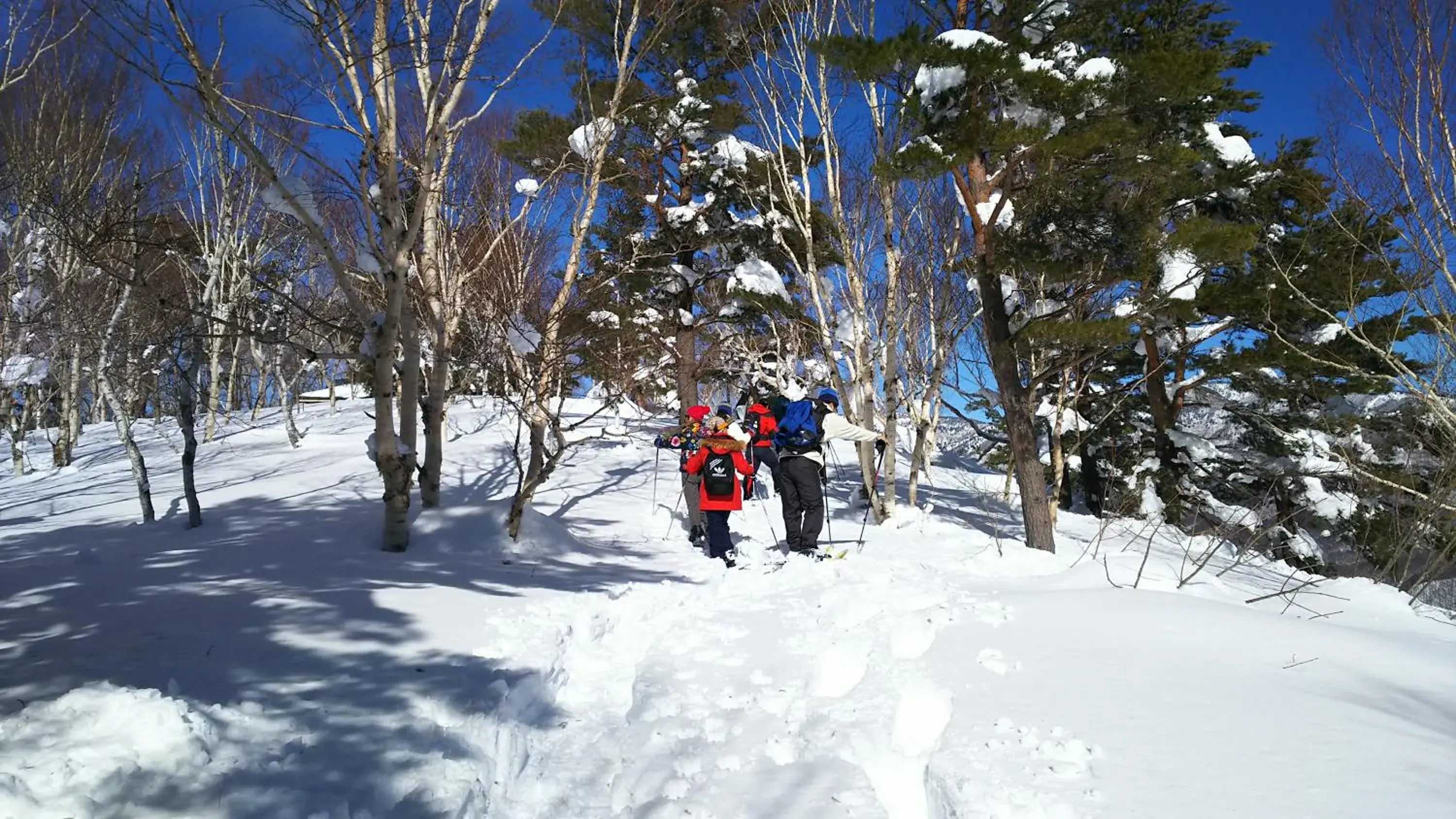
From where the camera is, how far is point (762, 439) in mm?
6949

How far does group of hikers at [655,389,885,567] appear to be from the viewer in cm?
654

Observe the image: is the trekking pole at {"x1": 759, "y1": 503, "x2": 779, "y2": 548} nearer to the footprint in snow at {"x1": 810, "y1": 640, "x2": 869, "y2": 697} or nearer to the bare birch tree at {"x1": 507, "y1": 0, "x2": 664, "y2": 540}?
the bare birch tree at {"x1": 507, "y1": 0, "x2": 664, "y2": 540}

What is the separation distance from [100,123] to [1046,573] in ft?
47.3

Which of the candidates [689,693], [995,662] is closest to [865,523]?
[995,662]

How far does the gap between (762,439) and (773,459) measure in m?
0.28

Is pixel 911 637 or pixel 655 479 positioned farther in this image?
pixel 655 479

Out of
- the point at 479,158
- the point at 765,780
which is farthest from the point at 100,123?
the point at 765,780

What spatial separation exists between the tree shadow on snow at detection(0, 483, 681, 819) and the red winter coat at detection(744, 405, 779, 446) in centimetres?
221

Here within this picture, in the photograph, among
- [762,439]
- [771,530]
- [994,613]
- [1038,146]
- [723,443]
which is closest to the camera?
[994,613]

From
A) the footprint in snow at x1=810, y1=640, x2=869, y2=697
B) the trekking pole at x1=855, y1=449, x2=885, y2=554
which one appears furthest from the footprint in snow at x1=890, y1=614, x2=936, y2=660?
the trekking pole at x1=855, y1=449, x2=885, y2=554

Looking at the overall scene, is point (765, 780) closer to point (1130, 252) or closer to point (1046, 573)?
point (1046, 573)

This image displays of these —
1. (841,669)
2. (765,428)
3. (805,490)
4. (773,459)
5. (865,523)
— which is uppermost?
(765,428)

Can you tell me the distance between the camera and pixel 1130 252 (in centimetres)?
643

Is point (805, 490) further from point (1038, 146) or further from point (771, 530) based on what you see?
point (1038, 146)
